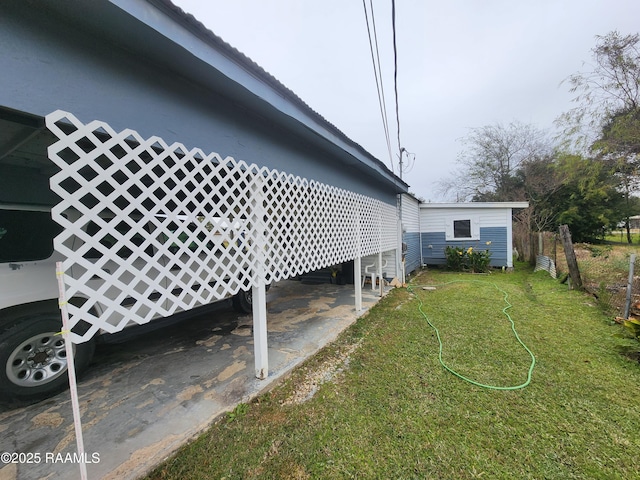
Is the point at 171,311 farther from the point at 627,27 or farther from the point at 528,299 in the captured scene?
the point at 627,27

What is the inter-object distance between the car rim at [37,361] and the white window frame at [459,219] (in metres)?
11.1

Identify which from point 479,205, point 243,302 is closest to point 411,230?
point 479,205

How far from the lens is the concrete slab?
1803 millimetres

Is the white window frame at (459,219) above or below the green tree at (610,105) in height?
below

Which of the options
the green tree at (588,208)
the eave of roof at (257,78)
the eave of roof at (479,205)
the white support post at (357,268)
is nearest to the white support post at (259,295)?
the eave of roof at (257,78)

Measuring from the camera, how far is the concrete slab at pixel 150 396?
71.0 inches

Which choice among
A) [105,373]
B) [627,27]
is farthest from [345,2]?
[627,27]

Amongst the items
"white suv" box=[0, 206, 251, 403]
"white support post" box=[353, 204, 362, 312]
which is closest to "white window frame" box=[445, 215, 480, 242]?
"white support post" box=[353, 204, 362, 312]

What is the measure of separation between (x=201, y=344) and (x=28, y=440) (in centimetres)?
178

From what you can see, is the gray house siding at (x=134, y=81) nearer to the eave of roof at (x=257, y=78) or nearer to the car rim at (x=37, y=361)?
the eave of roof at (x=257, y=78)

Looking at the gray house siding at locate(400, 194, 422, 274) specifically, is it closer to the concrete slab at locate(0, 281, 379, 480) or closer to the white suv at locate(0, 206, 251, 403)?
the concrete slab at locate(0, 281, 379, 480)

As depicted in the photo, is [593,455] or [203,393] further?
[203,393]

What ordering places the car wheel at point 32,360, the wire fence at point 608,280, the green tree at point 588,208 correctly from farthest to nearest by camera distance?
the green tree at point 588,208 < the wire fence at point 608,280 < the car wheel at point 32,360

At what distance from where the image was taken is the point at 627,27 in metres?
9.59
